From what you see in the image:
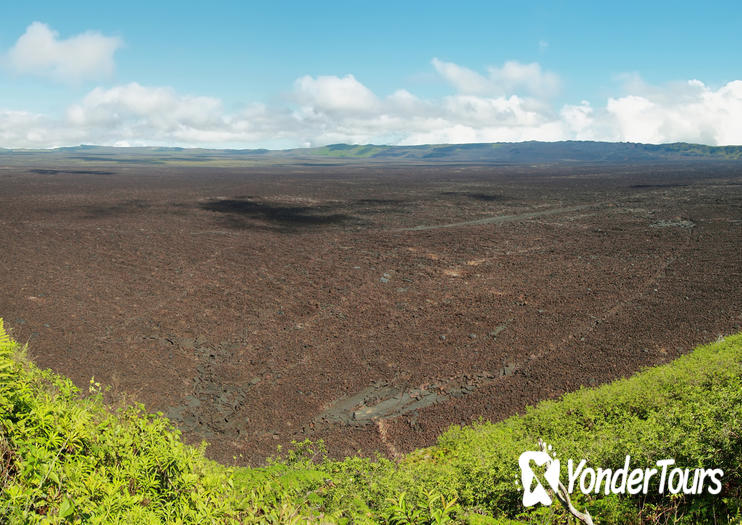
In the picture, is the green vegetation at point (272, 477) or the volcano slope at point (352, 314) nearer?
the green vegetation at point (272, 477)

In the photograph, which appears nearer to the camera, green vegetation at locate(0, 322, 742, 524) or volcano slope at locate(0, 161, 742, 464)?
green vegetation at locate(0, 322, 742, 524)

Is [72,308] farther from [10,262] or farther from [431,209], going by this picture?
[431,209]

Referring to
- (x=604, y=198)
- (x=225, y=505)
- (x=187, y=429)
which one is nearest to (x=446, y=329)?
(x=187, y=429)

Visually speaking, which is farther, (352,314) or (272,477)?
(352,314)

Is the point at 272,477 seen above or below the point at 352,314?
above
